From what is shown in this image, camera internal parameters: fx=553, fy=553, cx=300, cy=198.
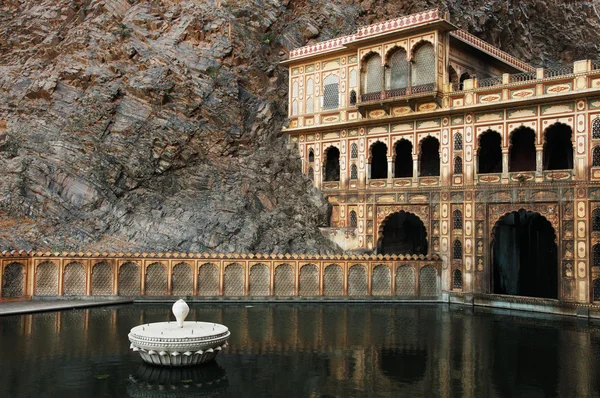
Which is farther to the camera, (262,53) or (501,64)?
(262,53)

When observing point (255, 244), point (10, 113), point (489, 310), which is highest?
point (10, 113)

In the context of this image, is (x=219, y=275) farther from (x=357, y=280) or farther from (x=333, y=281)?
(x=357, y=280)

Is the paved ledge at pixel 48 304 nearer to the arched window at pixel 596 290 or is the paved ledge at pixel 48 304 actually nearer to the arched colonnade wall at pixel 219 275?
the arched colonnade wall at pixel 219 275

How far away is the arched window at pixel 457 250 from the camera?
25.9m

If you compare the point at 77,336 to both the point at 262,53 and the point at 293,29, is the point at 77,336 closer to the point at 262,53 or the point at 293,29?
the point at 262,53

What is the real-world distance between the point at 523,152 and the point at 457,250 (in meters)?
6.74

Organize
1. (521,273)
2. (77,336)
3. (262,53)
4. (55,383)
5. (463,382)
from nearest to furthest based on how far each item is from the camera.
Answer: (55,383)
(463,382)
(77,336)
(521,273)
(262,53)

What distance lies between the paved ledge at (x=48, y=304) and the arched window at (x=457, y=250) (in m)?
14.7

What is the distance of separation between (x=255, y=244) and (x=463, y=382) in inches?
650

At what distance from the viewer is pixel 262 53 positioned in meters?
35.8

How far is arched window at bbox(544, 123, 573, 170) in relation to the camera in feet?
89.9

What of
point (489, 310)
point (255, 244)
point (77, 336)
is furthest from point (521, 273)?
Answer: point (77, 336)

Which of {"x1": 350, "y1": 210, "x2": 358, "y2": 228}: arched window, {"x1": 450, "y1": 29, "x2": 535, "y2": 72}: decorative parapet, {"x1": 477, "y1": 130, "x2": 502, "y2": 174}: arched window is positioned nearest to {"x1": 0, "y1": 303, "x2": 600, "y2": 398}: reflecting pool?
{"x1": 350, "y1": 210, "x2": 358, "y2": 228}: arched window

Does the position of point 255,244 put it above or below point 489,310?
above
